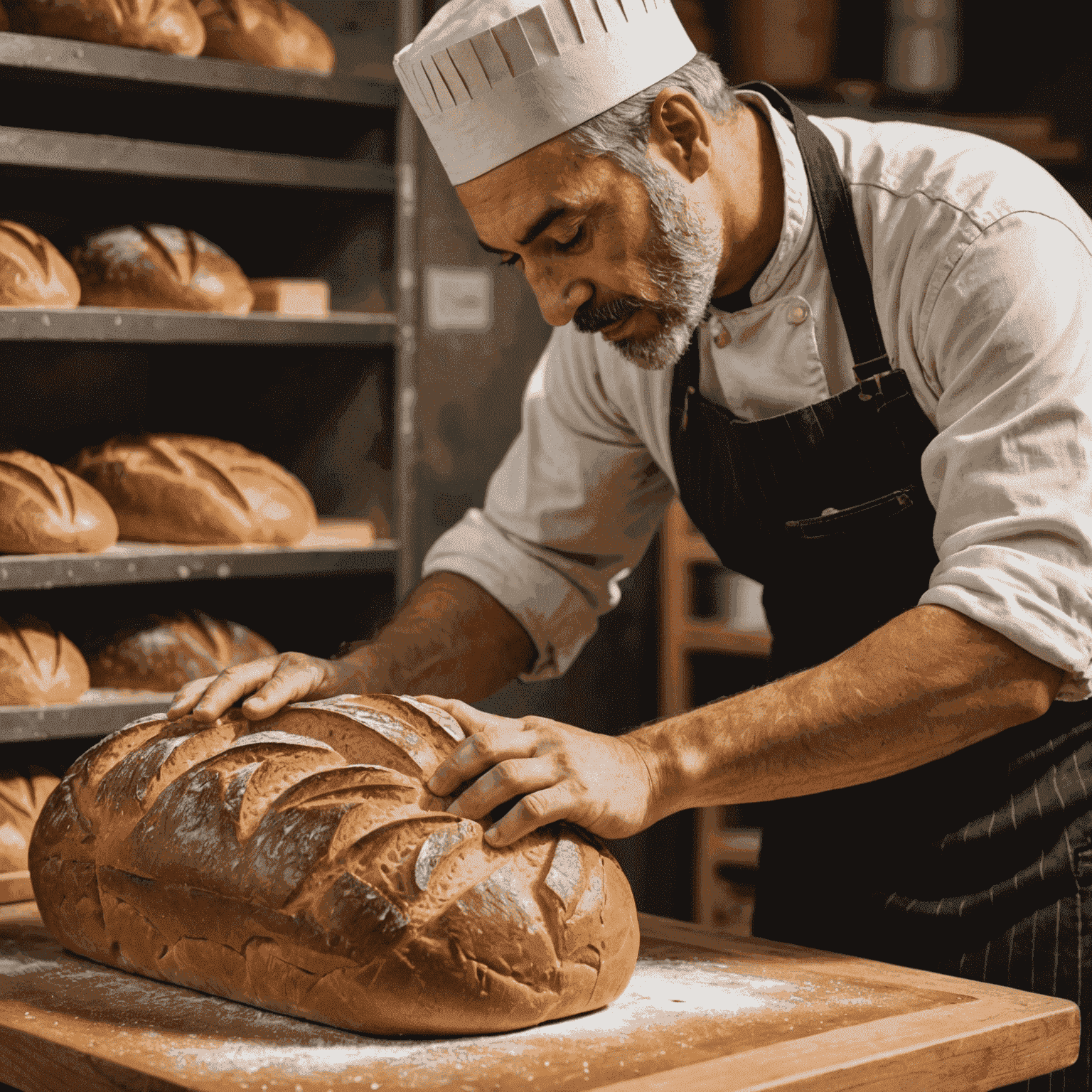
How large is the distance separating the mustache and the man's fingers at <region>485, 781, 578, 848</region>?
580mm

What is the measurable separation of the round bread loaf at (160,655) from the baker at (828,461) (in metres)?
0.71

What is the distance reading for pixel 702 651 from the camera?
373cm

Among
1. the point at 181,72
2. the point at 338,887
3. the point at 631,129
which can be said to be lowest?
the point at 338,887

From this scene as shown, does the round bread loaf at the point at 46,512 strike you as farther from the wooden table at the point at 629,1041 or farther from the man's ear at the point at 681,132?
the man's ear at the point at 681,132

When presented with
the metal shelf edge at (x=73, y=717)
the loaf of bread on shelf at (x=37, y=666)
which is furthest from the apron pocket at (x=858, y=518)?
the loaf of bread on shelf at (x=37, y=666)

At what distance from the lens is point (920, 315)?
5.37ft

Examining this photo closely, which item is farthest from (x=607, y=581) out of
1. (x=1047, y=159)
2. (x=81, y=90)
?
(x=1047, y=159)

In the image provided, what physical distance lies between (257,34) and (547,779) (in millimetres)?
1759

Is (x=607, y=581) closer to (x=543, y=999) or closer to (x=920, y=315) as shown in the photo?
(x=920, y=315)

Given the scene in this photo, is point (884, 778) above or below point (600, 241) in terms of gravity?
below

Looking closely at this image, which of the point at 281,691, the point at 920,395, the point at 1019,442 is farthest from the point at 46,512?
the point at 1019,442

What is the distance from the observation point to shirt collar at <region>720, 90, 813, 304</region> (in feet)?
5.72

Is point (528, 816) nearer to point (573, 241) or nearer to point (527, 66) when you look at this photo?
point (573, 241)

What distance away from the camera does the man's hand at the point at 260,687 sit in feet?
5.43
